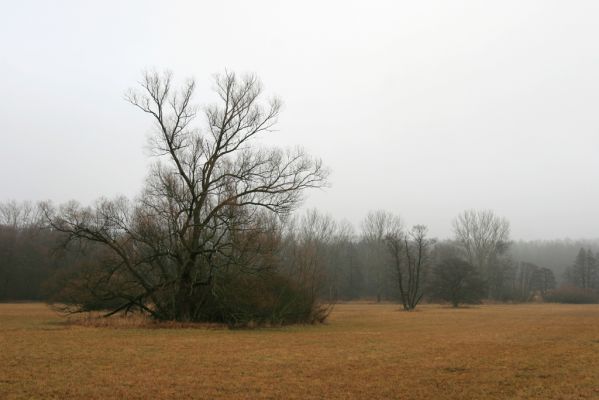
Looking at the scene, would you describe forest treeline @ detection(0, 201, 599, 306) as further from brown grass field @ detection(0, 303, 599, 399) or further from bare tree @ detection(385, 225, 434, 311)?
brown grass field @ detection(0, 303, 599, 399)

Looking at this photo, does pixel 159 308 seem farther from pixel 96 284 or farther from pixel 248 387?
pixel 248 387

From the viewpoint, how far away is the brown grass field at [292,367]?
10484mm

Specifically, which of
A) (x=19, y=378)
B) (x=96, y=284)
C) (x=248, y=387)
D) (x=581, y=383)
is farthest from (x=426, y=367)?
(x=96, y=284)

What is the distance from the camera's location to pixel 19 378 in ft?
36.7

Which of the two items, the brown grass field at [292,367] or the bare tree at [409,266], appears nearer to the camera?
the brown grass field at [292,367]

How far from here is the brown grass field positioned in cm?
1048

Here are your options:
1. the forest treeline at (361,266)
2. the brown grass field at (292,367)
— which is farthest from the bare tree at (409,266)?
the brown grass field at (292,367)

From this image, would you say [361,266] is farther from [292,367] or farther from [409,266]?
[292,367]

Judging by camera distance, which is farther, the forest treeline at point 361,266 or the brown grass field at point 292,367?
the forest treeline at point 361,266

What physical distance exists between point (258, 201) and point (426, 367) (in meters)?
18.2

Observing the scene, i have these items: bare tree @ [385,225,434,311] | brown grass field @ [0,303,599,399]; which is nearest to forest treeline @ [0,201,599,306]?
bare tree @ [385,225,434,311]

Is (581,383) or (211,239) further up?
(211,239)

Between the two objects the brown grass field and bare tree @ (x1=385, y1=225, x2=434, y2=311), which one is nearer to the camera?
the brown grass field

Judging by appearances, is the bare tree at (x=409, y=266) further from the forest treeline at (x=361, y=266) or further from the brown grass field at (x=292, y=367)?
the brown grass field at (x=292, y=367)
